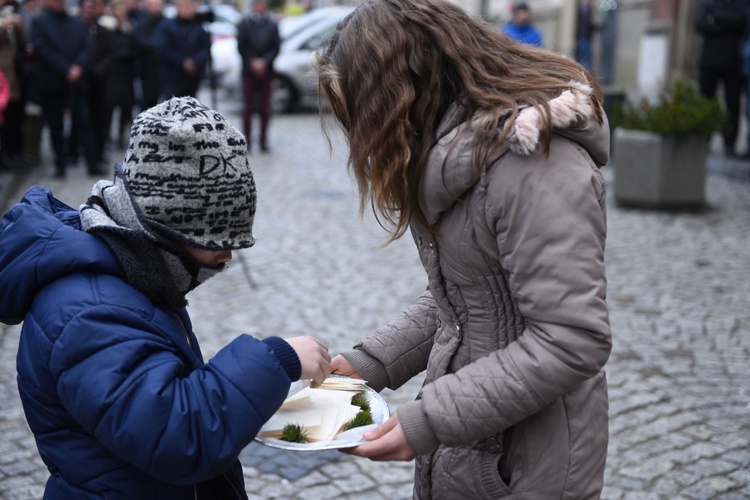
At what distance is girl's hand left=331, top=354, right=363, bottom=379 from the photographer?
2.06 meters

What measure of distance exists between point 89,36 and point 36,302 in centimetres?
925

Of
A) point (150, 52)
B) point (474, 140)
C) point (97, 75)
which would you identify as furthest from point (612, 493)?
point (150, 52)

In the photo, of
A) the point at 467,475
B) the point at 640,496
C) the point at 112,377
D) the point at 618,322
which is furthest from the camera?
the point at 618,322

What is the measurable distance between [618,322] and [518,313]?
3635mm

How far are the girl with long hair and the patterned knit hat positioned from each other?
247 mm

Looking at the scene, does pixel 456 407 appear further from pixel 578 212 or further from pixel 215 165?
pixel 215 165

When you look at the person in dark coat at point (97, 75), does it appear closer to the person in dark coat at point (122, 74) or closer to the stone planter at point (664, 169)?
the person in dark coat at point (122, 74)

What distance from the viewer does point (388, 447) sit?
5.34 feet

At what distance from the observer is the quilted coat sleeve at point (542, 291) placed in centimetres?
151

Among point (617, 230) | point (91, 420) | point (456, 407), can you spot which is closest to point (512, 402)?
point (456, 407)

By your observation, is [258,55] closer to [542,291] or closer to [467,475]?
[467,475]

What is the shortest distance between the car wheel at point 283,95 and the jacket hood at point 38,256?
1506cm

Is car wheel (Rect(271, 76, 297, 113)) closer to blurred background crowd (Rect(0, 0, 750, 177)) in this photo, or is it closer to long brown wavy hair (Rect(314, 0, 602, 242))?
blurred background crowd (Rect(0, 0, 750, 177))

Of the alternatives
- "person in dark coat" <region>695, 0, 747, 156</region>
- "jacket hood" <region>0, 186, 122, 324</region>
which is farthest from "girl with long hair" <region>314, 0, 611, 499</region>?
"person in dark coat" <region>695, 0, 747, 156</region>
